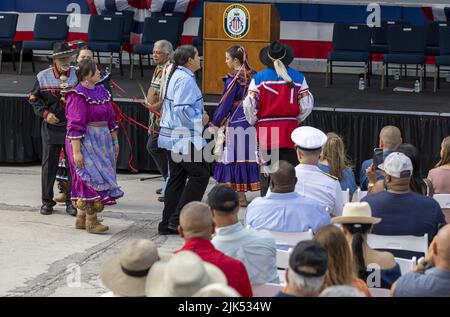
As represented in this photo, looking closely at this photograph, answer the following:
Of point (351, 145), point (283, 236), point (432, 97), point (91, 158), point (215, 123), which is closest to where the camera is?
point (283, 236)

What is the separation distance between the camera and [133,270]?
4746 mm

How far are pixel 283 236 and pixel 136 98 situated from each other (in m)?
5.98

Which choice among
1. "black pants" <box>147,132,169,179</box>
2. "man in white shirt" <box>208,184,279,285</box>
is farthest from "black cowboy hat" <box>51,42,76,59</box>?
"man in white shirt" <box>208,184,279,285</box>

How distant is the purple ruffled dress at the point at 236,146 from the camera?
10031 mm

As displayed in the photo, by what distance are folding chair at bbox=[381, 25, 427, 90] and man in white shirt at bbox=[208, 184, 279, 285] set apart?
28.7ft

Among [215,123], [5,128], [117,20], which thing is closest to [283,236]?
[215,123]

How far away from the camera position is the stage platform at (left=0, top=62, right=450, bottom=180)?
11250 mm

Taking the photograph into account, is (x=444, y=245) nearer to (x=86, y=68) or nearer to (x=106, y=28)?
(x=86, y=68)

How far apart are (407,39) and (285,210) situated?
8.30 m

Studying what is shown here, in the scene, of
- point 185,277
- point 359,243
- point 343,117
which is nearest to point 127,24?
point 343,117

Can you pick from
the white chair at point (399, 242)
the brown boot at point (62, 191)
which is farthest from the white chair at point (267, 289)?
the brown boot at point (62, 191)
